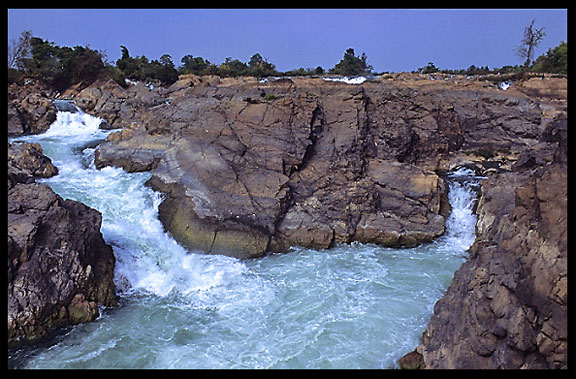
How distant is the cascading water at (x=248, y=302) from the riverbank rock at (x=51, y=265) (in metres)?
0.37

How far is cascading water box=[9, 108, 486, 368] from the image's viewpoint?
725 centimetres

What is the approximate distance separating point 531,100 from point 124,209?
1096 centimetres

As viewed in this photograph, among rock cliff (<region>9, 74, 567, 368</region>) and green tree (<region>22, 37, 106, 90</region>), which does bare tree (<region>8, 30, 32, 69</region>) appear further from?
rock cliff (<region>9, 74, 567, 368</region>)

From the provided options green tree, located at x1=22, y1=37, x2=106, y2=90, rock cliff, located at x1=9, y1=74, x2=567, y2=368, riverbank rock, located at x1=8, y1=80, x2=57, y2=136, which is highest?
green tree, located at x1=22, y1=37, x2=106, y2=90

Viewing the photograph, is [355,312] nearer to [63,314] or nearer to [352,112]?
[63,314]

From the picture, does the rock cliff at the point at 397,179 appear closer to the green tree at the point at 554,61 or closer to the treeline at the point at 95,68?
the green tree at the point at 554,61

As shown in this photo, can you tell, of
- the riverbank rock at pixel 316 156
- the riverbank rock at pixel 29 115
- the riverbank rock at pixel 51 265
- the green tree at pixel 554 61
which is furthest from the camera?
the riverbank rock at pixel 29 115

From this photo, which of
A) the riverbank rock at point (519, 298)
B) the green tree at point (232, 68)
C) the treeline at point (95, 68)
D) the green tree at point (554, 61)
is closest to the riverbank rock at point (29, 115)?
the treeline at point (95, 68)

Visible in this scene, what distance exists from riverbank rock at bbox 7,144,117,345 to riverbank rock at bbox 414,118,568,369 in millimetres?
6581

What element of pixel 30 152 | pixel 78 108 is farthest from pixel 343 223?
pixel 78 108

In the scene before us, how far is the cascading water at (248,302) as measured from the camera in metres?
7.25

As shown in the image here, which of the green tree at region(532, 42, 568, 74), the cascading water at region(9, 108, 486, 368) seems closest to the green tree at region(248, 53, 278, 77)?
the cascading water at region(9, 108, 486, 368)

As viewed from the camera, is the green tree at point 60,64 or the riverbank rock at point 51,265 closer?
the riverbank rock at point 51,265

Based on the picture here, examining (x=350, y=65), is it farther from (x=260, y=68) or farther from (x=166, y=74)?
(x=166, y=74)
